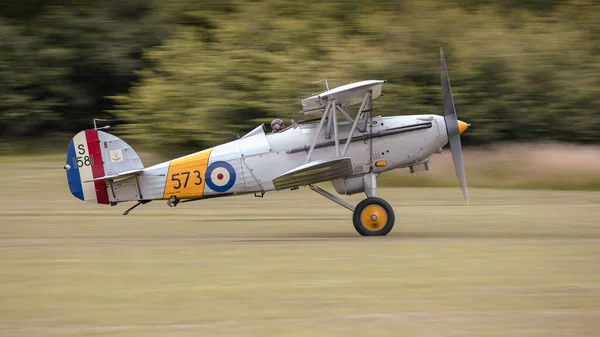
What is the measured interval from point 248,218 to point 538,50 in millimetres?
18162

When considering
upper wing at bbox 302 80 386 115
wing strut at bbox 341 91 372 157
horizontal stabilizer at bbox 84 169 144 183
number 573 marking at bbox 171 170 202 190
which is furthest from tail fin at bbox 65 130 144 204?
wing strut at bbox 341 91 372 157

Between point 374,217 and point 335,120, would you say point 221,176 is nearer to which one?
point 335,120

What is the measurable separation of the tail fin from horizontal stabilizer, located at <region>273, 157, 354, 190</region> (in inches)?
113

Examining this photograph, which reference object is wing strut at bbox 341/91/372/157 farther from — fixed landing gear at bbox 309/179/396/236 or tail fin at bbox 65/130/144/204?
tail fin at bbox 65/130/144/204

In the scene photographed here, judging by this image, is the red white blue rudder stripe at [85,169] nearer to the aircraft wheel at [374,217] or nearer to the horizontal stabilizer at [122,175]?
the horizontal stabilizer at [122,175]

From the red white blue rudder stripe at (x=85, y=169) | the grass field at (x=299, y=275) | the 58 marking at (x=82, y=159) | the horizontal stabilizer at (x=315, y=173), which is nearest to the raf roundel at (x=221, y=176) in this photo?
the horizontal stabilizer at (x=315, y=173)

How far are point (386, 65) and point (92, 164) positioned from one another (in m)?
18.6

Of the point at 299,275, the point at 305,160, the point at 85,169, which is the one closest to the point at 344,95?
the point at 305,160

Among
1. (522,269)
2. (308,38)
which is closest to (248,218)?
(522,269)

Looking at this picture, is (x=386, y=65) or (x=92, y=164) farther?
(x=386, y=65)

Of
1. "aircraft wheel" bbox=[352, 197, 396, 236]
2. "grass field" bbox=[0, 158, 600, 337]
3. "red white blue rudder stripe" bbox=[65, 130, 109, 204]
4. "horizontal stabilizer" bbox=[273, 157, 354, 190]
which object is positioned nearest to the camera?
"grass field" bbox=[0, 158, 600, 337]

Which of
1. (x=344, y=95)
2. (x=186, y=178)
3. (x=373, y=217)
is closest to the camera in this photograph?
(x=344, y=95)

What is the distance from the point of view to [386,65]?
31.6 metres

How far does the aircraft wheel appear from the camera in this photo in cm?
1412
